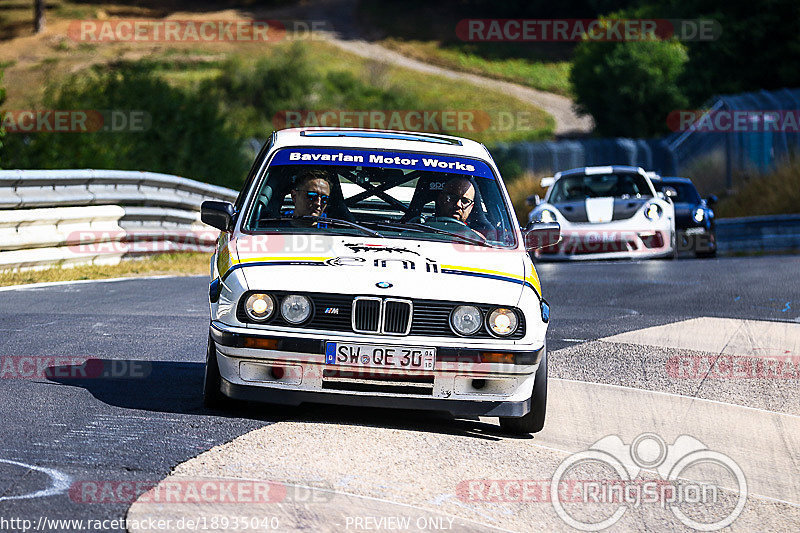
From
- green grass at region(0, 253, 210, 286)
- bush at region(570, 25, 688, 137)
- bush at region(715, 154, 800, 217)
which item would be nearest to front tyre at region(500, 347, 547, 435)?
green grass at region(0, 253, 210, 286)

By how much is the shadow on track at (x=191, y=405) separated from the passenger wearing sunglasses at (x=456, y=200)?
116 cm

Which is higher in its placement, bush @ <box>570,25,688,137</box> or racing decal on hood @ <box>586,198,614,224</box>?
bush @ <box>570,25,688,137</box>

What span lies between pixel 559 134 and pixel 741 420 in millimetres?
65789

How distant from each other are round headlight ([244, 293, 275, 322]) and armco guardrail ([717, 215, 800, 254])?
15.8m

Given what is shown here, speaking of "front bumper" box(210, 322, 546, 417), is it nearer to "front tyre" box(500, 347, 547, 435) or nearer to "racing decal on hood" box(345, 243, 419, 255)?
"front tyre" box(500, 347, 547, 435)

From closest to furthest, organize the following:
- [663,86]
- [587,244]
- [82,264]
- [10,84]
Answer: [82,264]
[587,244]
[663,86]
[10,84]

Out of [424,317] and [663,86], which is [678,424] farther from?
[663,86]

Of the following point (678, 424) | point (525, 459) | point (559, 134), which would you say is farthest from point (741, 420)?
point (559, 134)

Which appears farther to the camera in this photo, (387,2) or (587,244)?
(387,2)

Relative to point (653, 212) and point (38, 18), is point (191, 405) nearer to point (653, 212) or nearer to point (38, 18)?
point (653, 212)

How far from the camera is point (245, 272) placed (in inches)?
245

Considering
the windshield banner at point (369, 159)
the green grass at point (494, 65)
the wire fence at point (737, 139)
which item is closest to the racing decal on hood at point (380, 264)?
the windshield banner at point (369, 159)

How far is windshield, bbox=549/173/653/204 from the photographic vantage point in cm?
1791

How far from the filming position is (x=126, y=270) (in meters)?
14.6
